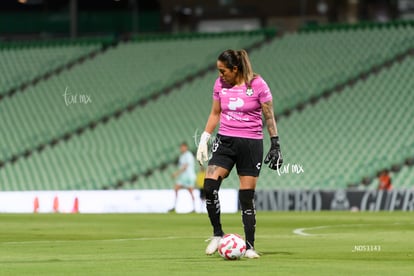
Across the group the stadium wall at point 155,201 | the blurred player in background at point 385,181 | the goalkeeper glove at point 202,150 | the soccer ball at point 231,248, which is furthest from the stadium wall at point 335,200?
the soccer ball at point 231,248

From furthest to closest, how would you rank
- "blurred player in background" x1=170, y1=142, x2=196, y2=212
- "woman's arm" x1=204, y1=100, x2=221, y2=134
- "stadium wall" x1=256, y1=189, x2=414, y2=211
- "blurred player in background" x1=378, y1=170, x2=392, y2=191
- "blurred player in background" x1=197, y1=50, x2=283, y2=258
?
"blurred player in background" x1=170, y1=142, x2=196, y2=212 → "blurred player in background" x1=378, y1=170, x2=392, y2=191 → "stadium wall" x1=256, y1=189, x2=414, y2=211 → "woman's arm" x1=204, y1=100, x2=221, y2=134 → "blurred player in background" x1=197, y1=50, x2=283, y2=258

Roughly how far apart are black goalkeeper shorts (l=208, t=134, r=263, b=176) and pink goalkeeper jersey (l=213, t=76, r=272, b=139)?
73 mm

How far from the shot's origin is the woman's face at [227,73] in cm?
1275

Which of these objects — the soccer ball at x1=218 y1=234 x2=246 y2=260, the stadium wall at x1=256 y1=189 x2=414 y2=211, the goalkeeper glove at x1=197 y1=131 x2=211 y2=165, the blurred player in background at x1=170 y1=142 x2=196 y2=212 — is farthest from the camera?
the blurred player in background at x1=170 y1=142 x2=196 y2=212

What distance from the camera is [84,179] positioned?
1427 inches

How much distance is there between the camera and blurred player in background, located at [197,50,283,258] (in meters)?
12.9

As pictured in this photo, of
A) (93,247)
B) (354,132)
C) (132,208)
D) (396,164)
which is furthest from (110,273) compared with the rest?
(354,132)

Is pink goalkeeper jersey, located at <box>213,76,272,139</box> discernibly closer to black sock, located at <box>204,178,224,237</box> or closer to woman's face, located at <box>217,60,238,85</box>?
woman's face, located at <box>217,60,238,85</box>

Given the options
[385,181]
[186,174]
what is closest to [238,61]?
[186,174]

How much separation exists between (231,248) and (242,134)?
1507mm

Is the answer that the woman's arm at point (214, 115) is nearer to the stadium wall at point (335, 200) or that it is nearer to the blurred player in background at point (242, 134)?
the blurred player in background at point (242, 134)

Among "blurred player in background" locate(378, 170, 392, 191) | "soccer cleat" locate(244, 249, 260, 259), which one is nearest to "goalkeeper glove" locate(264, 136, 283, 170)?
"soccer cleat" locate(244, 249, 260, 259)

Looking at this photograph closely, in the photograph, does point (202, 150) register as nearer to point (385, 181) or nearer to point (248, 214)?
point (248, 214)

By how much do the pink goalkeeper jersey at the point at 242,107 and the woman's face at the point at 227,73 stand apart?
11 centimetres
